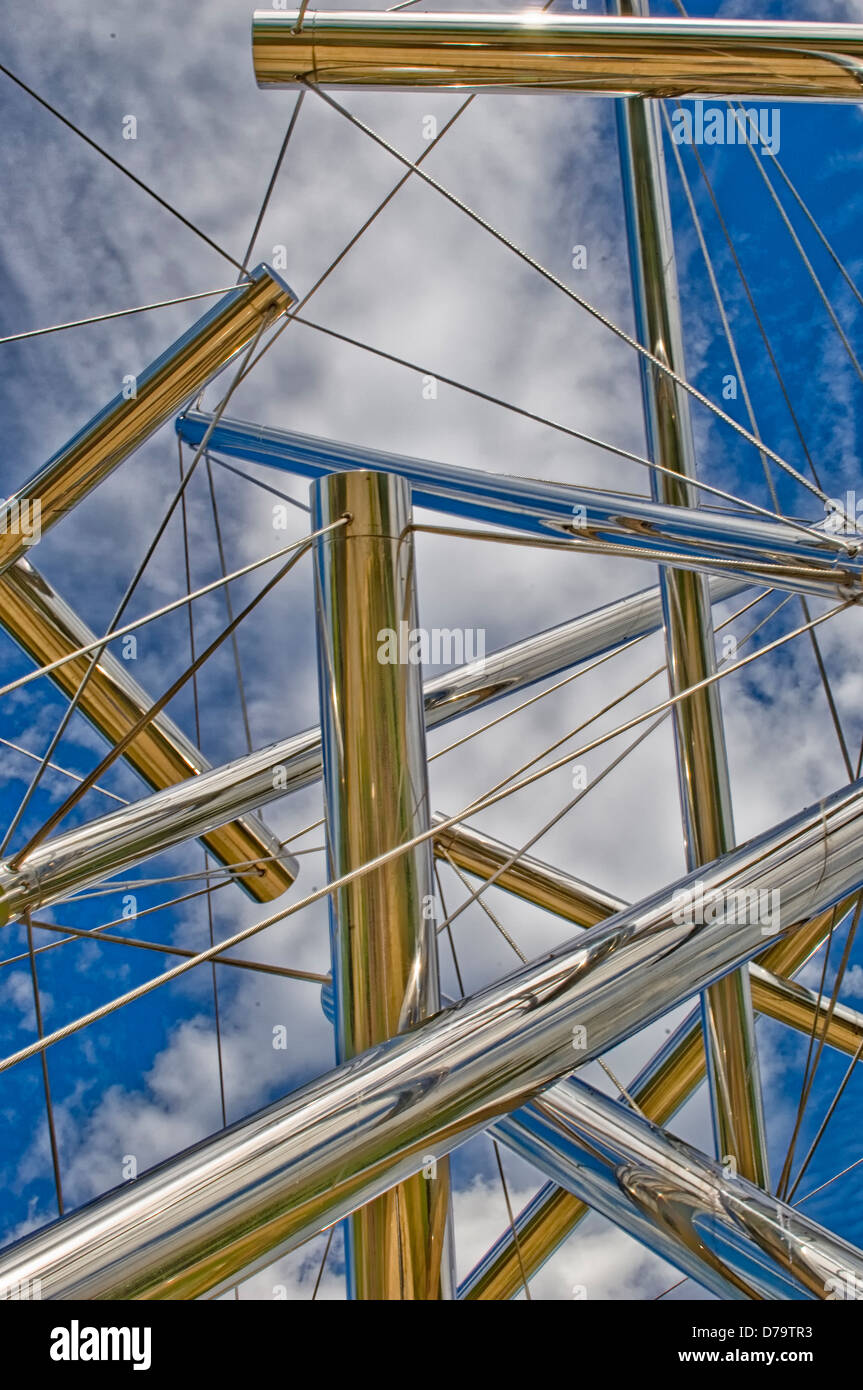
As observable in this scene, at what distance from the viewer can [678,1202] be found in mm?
2107

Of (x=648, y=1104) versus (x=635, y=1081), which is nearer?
(x=648, y=1104)

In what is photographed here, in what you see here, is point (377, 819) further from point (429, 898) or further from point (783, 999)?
point (783, 999)

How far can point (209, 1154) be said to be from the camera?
156 cm

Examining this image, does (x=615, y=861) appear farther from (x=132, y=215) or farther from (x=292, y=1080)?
(x=132, y=215)

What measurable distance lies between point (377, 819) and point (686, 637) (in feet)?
7.25

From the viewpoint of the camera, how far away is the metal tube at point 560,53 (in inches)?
111

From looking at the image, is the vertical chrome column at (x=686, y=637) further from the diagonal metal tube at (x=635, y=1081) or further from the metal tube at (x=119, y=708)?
the metal tube at (x=119, y=708)

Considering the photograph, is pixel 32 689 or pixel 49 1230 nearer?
pixel 49 1230

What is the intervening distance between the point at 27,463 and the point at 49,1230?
11.1 m

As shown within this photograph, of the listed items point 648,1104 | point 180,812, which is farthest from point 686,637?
point 180,812

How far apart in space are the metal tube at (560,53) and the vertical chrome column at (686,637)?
21.4 inches

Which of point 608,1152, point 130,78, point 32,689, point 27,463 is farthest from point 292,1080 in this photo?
point 608,1152

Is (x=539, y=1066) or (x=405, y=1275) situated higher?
(x=539, y=1066)

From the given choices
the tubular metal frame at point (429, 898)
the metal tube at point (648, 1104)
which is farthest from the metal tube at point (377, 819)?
the metal tube at point (648, 1104)
